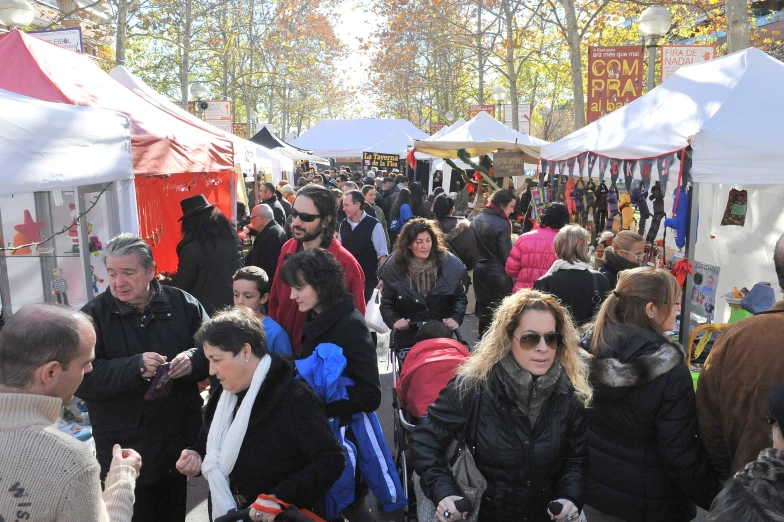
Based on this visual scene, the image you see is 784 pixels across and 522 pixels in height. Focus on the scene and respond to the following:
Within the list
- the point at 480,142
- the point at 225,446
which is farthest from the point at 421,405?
the point at 480,142

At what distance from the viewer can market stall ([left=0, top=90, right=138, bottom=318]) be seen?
134 inches

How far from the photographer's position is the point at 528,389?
8.09ft

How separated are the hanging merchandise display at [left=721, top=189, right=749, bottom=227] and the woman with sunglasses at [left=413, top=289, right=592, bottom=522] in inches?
170

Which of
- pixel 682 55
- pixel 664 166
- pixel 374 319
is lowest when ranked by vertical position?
pixel 374 319

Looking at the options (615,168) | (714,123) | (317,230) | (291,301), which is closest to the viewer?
(291,301)

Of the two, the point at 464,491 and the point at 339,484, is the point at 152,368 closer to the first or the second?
the point at 339,484

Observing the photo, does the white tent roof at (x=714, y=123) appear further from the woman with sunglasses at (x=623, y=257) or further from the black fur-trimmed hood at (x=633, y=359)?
the black fur-trimmed hood at (x=633, y=359)

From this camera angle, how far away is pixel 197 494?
4520mm

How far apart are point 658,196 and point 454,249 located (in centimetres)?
223

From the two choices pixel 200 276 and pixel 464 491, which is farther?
pixel 200 276

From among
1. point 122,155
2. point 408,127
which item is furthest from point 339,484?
point 408,127

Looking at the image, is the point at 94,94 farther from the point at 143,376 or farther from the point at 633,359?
the point at 633,359

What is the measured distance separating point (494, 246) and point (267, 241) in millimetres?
2513

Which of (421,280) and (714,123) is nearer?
(421,280)
